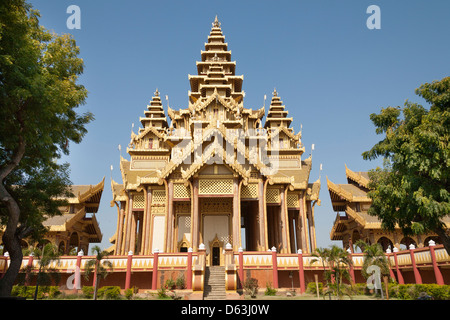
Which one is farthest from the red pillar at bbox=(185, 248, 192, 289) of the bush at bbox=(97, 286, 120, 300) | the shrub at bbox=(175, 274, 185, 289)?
the bush at bbox=(97, 286, 120, 300)

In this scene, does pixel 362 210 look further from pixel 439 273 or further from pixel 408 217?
pixel 408 217

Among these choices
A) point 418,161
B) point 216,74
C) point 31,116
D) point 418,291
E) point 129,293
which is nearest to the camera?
point 31,116

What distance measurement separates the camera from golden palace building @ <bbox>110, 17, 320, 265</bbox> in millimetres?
20234

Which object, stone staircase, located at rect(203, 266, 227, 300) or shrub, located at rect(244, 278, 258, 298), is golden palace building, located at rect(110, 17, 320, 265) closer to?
stone staircase, located at rect(203, 266, 227, 300)

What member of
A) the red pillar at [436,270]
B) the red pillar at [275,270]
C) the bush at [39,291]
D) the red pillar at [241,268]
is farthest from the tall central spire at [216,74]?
the red pillar at [436,270]

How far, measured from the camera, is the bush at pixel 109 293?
49.1 feet

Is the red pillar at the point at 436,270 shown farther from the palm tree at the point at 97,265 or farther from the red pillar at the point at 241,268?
the palm tree at the point at 97,265

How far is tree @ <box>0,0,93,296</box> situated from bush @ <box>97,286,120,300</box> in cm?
412

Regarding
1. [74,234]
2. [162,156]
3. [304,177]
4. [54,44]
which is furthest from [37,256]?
[304,177]

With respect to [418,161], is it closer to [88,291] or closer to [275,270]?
[275,270]

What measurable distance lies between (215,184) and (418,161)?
38.5 feet

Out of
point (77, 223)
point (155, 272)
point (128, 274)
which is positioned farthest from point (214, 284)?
point (77, 223)

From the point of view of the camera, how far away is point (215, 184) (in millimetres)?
20297

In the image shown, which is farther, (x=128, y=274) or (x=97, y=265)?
(x=128, y=274)
